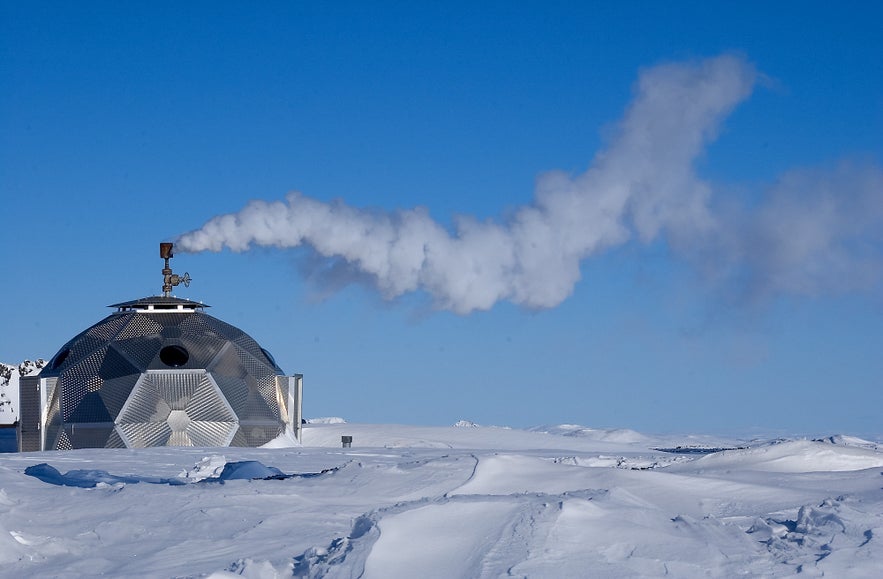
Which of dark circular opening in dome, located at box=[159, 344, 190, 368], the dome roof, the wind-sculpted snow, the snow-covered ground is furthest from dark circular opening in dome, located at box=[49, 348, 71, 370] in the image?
the snow-covered ground

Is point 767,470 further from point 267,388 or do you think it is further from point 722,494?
point 267,388

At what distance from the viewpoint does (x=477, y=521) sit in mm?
8719

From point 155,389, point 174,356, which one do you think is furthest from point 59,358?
point 155,389

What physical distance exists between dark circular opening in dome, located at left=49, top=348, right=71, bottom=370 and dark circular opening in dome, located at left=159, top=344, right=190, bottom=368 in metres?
Result: 2.91

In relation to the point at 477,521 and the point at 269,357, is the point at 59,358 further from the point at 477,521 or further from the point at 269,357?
the point at 477,521

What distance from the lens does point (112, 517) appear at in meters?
10.1

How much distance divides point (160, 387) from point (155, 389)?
0.40 ft

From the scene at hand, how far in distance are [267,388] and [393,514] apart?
67.1ft

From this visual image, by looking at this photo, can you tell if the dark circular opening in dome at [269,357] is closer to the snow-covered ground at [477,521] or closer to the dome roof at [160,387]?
the dome roof at [160,387]

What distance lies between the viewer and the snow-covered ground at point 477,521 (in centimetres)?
784

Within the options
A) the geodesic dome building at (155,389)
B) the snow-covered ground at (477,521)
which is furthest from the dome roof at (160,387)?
the snow-covered ground at (477,521)

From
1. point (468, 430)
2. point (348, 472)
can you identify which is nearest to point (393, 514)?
point (348, 472)

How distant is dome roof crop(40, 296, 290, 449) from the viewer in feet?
87.6

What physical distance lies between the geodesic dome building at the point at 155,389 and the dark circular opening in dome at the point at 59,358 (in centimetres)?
4
